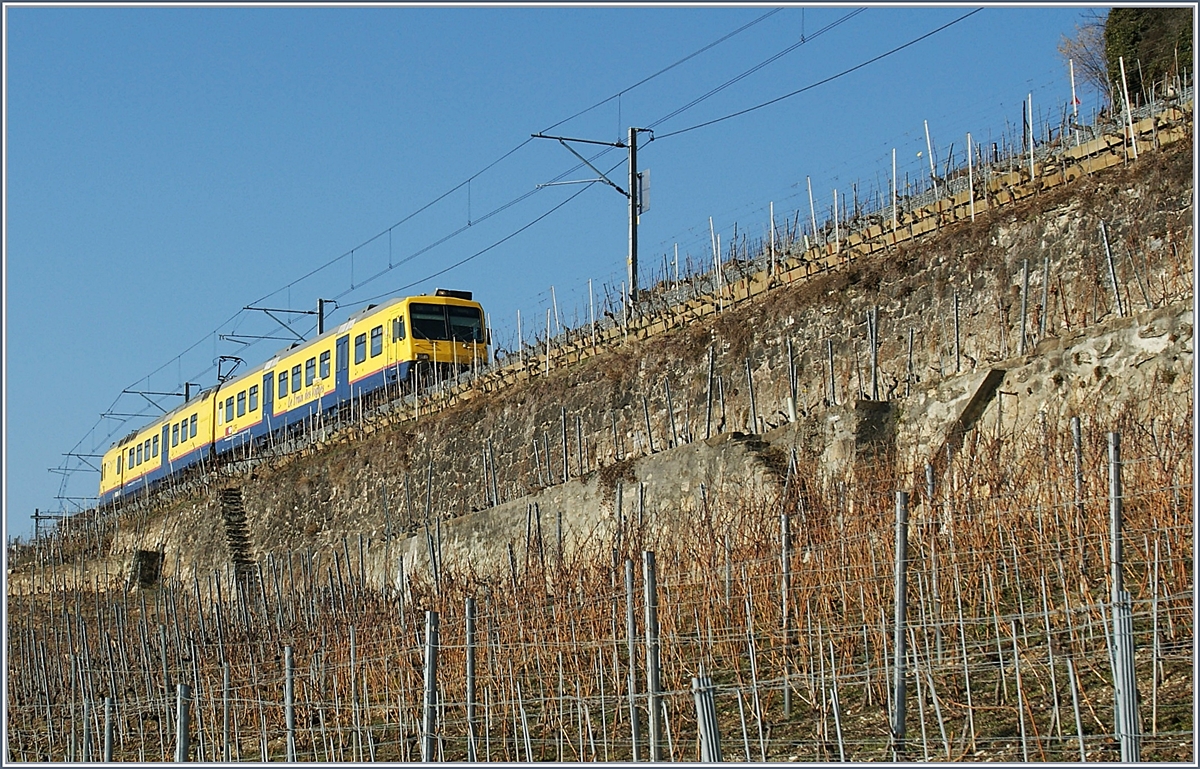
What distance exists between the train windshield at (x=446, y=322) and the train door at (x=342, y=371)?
2.48 metres

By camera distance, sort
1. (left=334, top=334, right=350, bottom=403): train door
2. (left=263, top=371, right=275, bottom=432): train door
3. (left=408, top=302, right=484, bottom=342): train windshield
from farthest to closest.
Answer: (left=263, top=371, right=275, bottom=432): train door
(left=334, top=334, right=350, bottom=403): train door
(left=408, top=302, right=484, bottom=342): train windshield

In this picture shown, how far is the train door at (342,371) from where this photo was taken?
91.6ft

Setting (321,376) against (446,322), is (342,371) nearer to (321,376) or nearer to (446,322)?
(321,376)

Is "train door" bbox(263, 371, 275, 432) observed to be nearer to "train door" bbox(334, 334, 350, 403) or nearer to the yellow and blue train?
the yellow and blue train

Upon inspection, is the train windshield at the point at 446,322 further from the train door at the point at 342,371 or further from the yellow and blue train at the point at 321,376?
the train door at the point at 342,371

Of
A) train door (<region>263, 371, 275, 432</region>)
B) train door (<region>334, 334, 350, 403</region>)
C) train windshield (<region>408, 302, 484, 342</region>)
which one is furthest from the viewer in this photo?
train door (<region>263, 371, 275, 432</region>)

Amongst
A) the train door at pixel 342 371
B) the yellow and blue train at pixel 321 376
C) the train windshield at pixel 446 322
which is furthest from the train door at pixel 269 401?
the train windshield at pixel 446 322

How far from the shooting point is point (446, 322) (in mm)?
26375

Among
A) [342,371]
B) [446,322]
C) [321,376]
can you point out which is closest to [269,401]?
[321,376]

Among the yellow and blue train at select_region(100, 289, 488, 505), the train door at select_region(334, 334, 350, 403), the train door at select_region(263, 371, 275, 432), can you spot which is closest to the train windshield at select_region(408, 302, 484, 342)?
the yellow and blue train at select_region(100, 289, 488, 505)

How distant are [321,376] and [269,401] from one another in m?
2.86

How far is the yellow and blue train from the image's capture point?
26.1 m

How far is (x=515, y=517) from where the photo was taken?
1811 cm

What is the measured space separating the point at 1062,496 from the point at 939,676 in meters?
2.49
